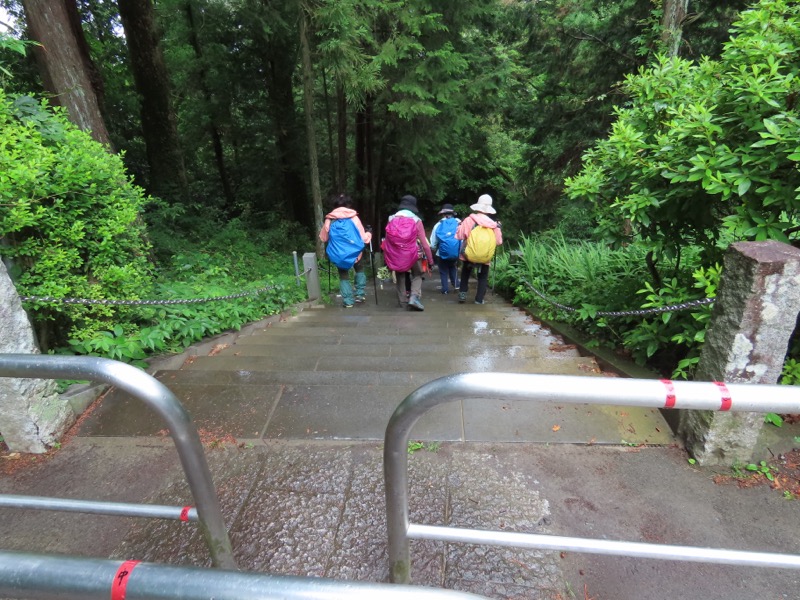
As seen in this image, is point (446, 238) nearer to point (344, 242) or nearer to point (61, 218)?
point (344, 242)

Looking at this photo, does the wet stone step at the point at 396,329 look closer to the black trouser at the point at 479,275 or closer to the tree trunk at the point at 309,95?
the black trouser at the point at 479,275

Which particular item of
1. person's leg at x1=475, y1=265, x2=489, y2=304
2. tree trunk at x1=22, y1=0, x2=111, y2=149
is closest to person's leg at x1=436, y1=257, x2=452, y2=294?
person's leg at x1=475, y1=265, x2=489, y2=304

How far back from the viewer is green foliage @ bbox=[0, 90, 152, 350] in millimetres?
2875

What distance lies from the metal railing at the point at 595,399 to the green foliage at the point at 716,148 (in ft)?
6.36

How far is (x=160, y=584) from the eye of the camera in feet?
2.68

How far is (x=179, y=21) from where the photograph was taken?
13859mm

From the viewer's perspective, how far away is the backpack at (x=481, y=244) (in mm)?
6629

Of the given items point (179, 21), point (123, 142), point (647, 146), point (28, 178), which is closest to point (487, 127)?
point (179, 21)

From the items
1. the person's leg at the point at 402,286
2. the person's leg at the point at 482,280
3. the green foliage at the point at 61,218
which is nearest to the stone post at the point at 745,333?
the green foliage at the point at 61,218

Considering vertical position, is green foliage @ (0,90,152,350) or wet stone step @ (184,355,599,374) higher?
green foliage @ (0,90,152,350)

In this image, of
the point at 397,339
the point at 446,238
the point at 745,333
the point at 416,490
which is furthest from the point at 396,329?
the point at 745,333

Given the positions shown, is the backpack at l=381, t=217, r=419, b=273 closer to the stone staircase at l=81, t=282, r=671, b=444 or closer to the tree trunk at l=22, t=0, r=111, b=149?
the stone staircase at l=81, t=282, r=671, b=444

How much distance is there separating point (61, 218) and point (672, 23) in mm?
9610

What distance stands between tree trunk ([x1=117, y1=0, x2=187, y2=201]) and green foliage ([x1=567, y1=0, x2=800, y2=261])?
10.8 meters
